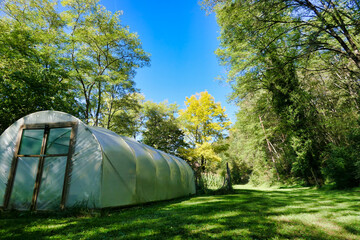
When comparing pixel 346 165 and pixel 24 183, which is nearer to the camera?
pixel 24 183

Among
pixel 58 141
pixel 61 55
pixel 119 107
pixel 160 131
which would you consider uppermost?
pixel 61 55

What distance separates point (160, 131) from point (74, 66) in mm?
12910

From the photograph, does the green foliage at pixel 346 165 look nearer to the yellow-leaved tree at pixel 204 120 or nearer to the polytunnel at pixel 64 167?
the yellow-leaved tree at pixel 204 120

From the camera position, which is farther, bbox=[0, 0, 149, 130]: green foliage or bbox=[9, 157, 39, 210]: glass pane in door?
bbox=[0, 0, 149, 130]: green foliage

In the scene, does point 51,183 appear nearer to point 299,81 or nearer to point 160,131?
point 160,131

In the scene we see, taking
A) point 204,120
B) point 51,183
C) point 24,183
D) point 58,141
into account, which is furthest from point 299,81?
point 24,183

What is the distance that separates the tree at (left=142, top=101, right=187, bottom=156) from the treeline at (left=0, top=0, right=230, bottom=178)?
2170 millimetres

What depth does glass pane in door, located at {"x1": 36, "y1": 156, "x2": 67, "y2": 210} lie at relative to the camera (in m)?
5.15

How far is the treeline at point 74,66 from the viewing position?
8.78 meters

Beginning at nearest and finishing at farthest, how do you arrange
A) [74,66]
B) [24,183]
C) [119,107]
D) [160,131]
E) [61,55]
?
1. [24,183]
2. [74,66]
3. [61,55]
4. [119,107]
5. [160,131]

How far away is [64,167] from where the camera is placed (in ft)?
17.7

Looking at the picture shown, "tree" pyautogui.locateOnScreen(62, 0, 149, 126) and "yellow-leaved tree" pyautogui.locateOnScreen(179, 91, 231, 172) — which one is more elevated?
"tree" pyautogui.locateOnScreen(62, 0, 149, 126)

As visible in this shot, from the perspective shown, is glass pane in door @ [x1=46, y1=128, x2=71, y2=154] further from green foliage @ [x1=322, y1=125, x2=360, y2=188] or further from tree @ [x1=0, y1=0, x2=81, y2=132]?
green foliage @ [x1=322, y1=125, x2=360, y2=188]

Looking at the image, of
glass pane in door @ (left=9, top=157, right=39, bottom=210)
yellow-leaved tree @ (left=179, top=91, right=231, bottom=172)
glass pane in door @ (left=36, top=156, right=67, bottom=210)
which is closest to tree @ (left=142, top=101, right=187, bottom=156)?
yellow-leaved tree @ (left=179, top=91, right=231, bottom=172)
